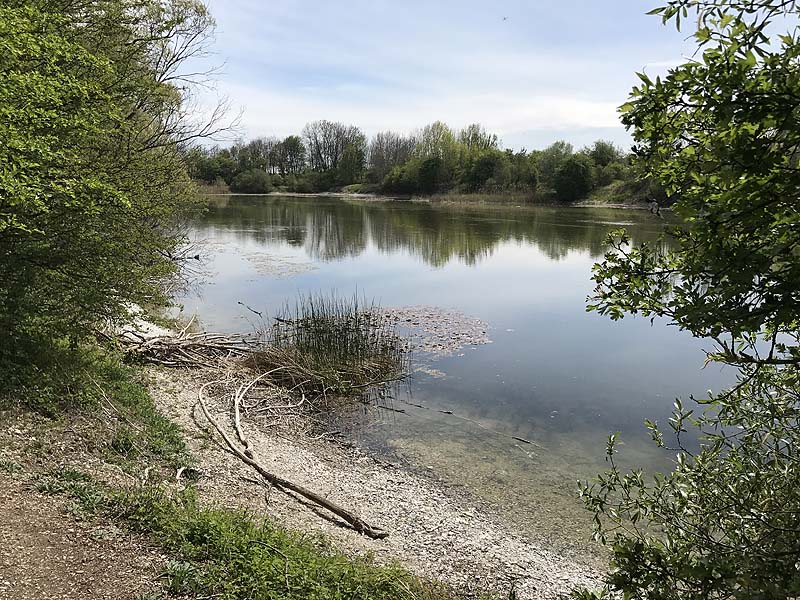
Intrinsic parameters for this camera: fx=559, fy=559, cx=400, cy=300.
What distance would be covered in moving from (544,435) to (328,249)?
76.4 ft

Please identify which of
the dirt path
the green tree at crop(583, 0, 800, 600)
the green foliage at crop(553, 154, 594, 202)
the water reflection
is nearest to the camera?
the green tree at crop(583, 0, 800, 600)

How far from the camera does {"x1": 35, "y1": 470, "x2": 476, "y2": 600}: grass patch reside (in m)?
4.02

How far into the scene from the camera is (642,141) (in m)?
2.26

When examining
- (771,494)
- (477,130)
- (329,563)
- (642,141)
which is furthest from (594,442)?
(477,130)

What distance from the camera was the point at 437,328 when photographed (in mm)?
15938

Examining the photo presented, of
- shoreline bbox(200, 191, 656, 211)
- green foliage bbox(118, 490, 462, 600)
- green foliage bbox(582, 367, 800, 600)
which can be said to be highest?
shoreline bbox(200, 191, 656, 211)

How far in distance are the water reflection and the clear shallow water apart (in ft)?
1.06

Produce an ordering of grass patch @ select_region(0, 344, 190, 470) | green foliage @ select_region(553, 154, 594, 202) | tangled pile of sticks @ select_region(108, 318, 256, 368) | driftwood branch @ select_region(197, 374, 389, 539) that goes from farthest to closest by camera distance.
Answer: green foliage @ select_region(553, 154, 594, 202) < tangled pile of sticks @ select_region(108, 318, 256, 368) < grass patch @ select_region(0, 344, 190, 470) < driftwood branch @ select_region(197, 374, 389, 539)

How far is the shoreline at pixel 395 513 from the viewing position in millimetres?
5586

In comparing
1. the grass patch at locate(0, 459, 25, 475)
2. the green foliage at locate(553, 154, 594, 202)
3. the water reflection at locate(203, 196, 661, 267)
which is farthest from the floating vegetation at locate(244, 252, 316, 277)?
the green foliage at locate(553, 154, 594, 202)

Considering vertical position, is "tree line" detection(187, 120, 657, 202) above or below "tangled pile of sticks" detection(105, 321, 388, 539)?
above

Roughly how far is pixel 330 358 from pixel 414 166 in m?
68.2

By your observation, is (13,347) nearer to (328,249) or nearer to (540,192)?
(328,249)

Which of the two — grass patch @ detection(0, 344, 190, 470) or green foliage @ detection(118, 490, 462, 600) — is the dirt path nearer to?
green foliage @ detection(118, 490, 462, 600)
